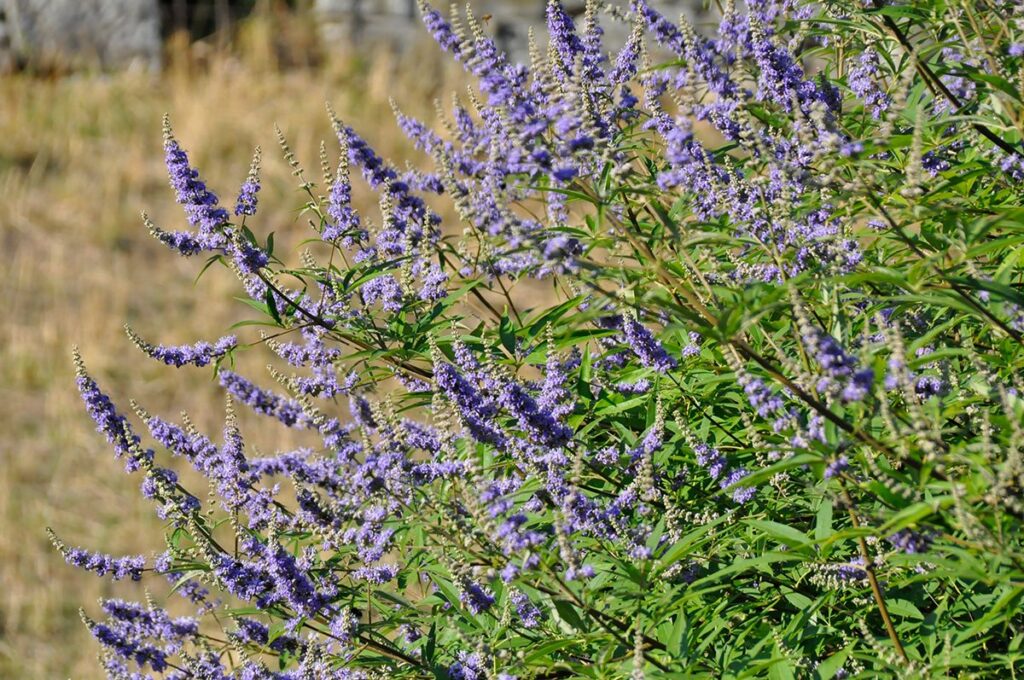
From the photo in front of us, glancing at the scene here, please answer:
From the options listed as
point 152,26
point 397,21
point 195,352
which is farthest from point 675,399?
point 152,26

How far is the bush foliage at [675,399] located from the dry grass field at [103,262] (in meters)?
5.63

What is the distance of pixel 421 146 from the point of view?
5055 mm

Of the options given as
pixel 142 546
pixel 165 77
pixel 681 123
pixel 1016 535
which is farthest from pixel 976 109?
pixel 165 77

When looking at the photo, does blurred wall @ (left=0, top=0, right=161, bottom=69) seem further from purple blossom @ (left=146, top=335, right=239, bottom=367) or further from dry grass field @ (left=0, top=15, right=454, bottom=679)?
purple blossom @ (left=146, top=335, right=239, bottom=367)

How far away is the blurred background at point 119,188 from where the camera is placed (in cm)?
1095

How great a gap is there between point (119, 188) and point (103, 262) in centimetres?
141

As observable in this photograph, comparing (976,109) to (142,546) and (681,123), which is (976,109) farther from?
(142,546)

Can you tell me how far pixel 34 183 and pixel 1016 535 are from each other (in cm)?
1493

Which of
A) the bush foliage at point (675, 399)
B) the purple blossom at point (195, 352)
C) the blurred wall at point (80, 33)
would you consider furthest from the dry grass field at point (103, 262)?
the bush foliage at point (675, 399)

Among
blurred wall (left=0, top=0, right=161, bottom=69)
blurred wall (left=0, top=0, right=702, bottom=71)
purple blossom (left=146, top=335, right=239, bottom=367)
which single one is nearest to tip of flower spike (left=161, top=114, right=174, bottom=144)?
purple blossom (left=146, top=335, right=239, bottom=367)

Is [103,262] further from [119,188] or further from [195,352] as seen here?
[195,352]

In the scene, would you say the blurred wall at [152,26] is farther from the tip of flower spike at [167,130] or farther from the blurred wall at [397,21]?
the tip of flower spike at [167,130]

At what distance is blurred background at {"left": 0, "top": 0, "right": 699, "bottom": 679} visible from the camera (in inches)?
431

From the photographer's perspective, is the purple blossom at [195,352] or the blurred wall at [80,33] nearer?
the purple blossom at [195,352]
